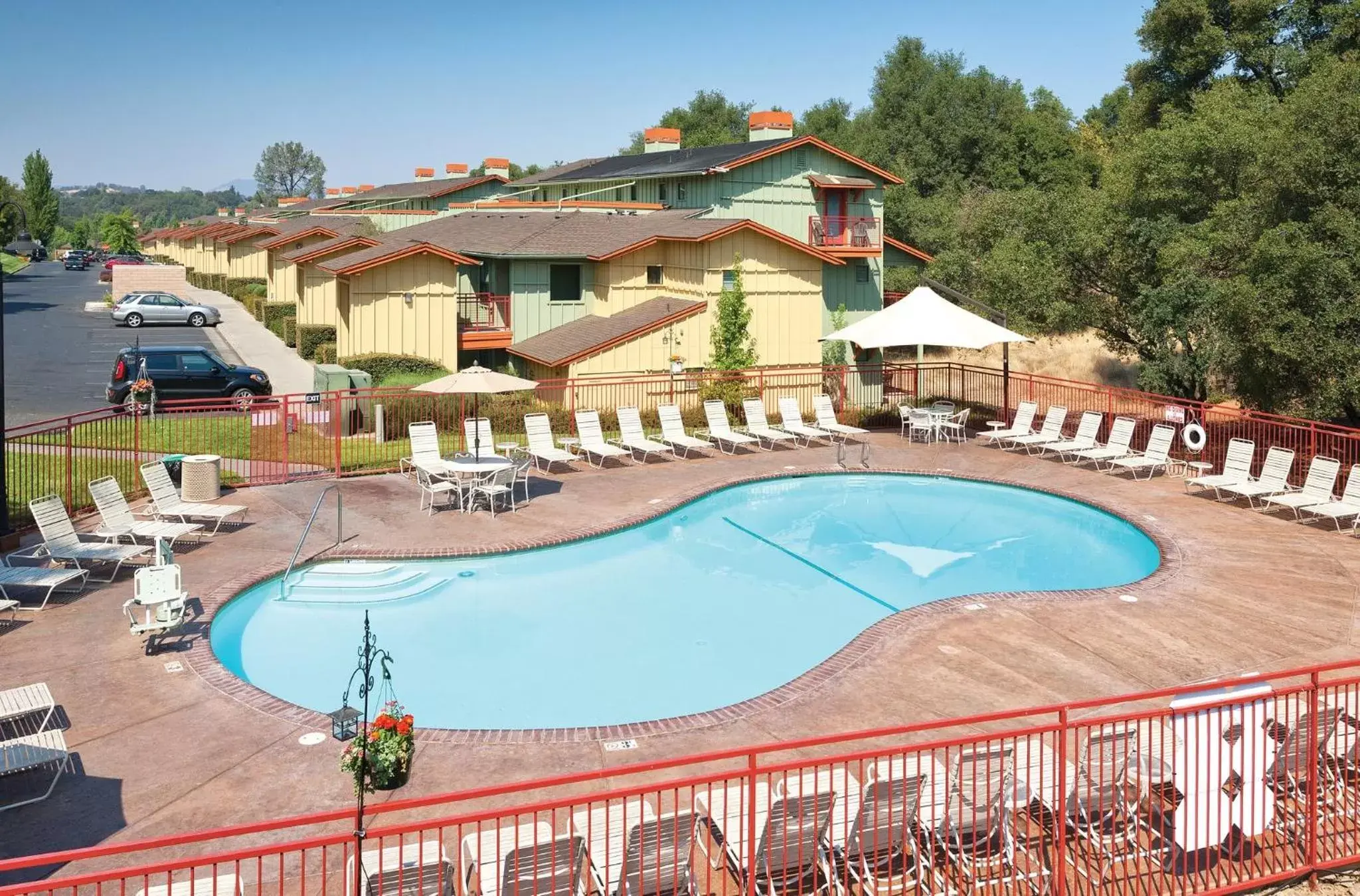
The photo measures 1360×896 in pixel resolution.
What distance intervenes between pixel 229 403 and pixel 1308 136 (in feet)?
67.1

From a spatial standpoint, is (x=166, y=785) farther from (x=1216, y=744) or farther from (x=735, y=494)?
(x=735, y=494)

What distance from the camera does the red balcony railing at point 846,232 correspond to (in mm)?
37000

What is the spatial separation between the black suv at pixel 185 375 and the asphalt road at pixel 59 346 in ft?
5.70

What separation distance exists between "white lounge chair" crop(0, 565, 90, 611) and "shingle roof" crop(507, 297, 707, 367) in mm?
16518

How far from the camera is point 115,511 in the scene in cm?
1593

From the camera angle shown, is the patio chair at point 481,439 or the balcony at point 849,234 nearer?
the patio chair at point 481,439

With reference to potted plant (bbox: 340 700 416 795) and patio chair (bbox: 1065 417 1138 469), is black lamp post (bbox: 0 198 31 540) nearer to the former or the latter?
potted plant (bbox: 340 700 416 795)

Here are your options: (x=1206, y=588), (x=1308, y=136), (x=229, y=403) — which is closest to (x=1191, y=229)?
(x=1308, y=136)

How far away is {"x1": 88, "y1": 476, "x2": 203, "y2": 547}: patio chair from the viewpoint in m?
15.6

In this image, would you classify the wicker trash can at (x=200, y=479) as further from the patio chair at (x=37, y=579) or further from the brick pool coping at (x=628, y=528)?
the patio chair at (x=37, y=579)

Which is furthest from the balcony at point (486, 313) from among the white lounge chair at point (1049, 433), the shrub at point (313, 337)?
the white lounge chair at point (1049, 433)

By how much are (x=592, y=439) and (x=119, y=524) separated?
9.57 metres

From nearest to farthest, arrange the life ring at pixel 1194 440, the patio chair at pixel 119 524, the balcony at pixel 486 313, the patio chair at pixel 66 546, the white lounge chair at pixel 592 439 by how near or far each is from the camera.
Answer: the patio chair at pixel 66 546
the patio chair at pixel 119 524
the life ring at pixel 1194 440
the white lounge chair at pixel 592 439
the balcony at pixel 486 313

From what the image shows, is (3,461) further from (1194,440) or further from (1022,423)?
(1194,440)
